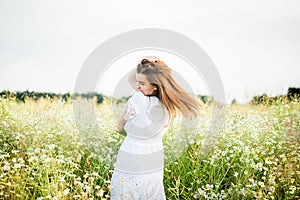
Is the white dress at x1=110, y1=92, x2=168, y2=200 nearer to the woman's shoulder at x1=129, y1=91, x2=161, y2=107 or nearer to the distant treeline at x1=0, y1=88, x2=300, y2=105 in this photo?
the woman's shoulder at x1=129, y1=91, x2=161, y2=107

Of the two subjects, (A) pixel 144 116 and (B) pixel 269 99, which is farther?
(B) pixel 269 99

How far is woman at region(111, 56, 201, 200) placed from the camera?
3.36m

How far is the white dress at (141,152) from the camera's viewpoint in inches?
131

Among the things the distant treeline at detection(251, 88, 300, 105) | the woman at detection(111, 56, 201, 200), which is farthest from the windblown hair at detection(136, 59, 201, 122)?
the distant treeline at detection(251, 88, 300, 105)

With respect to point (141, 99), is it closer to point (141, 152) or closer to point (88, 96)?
point (141, 152)

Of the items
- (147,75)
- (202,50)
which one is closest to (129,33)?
(202,50)

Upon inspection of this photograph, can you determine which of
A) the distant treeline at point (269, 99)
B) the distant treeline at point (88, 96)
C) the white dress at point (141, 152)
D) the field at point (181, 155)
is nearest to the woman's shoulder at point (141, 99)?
the white dress at point (141, 152)

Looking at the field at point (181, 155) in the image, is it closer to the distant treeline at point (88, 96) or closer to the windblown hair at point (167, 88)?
Answer: the distant treeline at point (88, 96)

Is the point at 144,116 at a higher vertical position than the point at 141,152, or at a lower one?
higher

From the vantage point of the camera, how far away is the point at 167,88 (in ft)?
11.4

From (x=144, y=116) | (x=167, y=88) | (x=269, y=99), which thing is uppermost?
(x=269, y=99)

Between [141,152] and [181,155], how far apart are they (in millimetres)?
1522

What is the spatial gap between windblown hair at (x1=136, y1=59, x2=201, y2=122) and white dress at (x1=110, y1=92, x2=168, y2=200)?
0.27ft

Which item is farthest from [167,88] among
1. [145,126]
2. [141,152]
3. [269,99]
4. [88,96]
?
[269,99]
